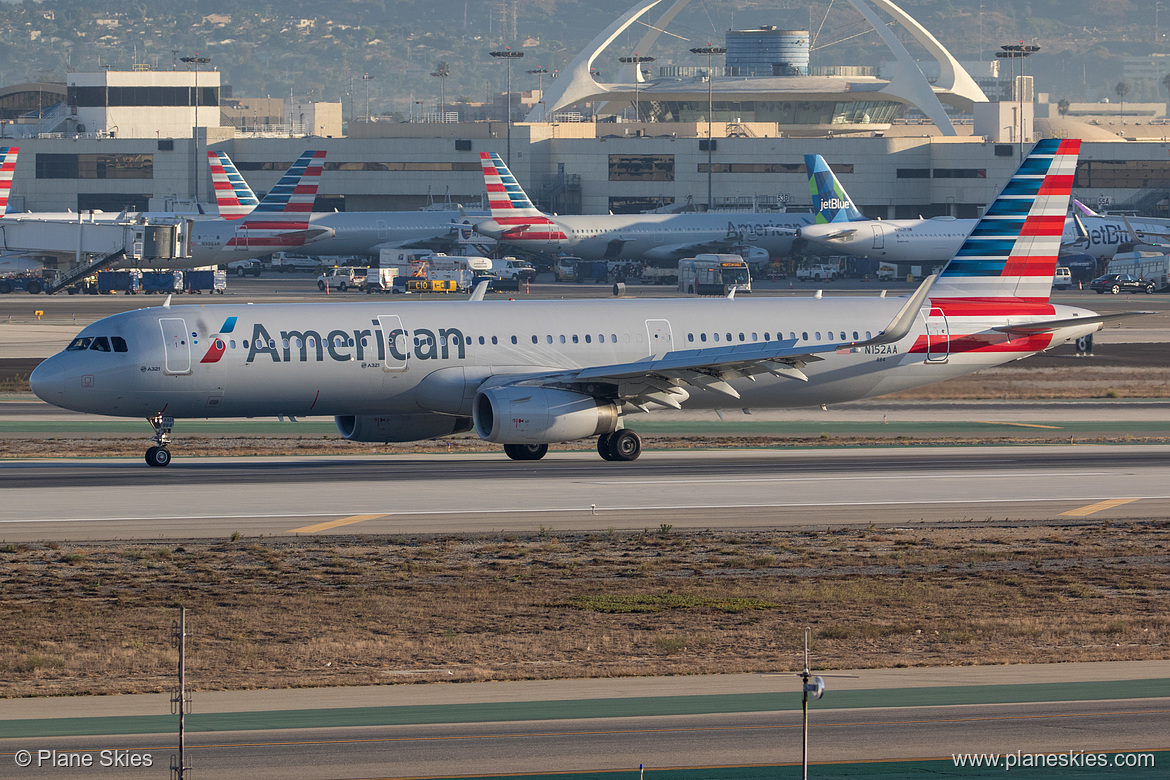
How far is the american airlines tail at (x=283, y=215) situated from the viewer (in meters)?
128

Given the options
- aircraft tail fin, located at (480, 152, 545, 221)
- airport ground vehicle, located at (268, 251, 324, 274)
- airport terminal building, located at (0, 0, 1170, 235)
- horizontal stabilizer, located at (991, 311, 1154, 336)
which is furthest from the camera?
airport terminal building, located at (0, 0, 1170, 235)

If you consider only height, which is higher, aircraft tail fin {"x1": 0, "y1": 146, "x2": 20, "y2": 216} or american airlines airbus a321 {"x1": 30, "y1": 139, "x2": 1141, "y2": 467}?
aircraft tail fin {"x1": 0, "y1": 146, "x2": 20, "y2": 216}

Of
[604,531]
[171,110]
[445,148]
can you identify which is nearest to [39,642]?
[604,531]

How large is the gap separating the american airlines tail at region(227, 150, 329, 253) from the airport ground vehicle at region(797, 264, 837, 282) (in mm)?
45240

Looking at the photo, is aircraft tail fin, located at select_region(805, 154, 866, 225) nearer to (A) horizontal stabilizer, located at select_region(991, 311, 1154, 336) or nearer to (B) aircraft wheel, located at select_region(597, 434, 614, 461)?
(A) horizontal stabilizer, located at select_region(991, 311, 1154, 336)

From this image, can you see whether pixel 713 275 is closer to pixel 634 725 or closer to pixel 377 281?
pixel 377 281

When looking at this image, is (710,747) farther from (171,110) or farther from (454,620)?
(171,110)

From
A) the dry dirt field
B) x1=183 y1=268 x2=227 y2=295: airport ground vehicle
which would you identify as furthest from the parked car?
the dry dirt field

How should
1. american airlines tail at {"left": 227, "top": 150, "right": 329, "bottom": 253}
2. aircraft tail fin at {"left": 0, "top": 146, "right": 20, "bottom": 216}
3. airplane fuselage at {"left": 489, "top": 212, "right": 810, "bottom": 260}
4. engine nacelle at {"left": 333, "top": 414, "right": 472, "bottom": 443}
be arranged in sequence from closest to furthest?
1. engine nacelle at {"left": 333, "top": 414, "right": 472, "bottom": 443}
2. aircraft tail fin at {"left": 0, "top": 146, "right": 20, "bottom": 216}
3. american airlines tail at {"left": 227, "top": 150, "right": 329, "bottom": 253}
4. airplane fuselage at {"left": 489, "top": 212, "right": 810, "bottom": 260}

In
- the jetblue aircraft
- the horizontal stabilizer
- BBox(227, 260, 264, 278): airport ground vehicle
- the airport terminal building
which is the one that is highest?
the airport terminal building

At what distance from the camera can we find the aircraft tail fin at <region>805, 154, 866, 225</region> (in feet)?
437

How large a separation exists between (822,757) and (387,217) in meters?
137

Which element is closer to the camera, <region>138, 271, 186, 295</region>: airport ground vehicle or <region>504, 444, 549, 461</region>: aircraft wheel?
<region>504, 444, 549, 461</region>: aircraft wheel

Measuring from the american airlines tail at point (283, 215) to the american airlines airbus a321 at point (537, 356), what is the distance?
86.3 m
